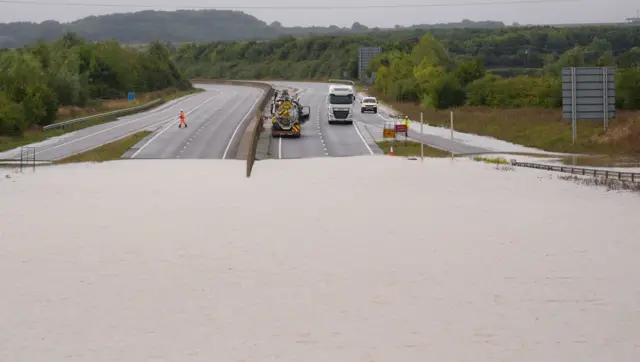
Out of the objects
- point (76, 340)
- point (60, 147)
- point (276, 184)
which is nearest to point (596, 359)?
point (76, 340)

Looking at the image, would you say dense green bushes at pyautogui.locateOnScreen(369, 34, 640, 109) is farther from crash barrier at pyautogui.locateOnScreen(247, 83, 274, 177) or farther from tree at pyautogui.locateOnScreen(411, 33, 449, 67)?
Answer: crash barrier at pyautogui.locateOnScreen(247, 83, 274, 177)

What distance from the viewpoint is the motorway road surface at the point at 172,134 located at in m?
59.2

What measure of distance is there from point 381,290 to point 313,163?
30734 mm

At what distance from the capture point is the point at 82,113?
300 ft

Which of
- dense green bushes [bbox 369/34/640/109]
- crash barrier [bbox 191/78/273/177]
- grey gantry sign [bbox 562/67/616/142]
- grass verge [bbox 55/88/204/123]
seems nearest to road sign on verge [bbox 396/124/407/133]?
crash barrier [bbox 191/78/273/177]

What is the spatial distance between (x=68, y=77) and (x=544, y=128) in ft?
160

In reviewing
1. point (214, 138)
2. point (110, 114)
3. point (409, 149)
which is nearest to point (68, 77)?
point (110, 114)

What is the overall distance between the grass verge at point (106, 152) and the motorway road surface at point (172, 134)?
2.87 feet

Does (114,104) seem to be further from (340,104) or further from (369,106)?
(340,104)

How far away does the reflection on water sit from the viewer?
163 ft

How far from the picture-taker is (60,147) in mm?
62938

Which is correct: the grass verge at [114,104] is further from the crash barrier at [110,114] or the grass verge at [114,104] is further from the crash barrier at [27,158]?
the crash barrier at [27,158]

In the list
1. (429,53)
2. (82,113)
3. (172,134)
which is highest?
(429,53)

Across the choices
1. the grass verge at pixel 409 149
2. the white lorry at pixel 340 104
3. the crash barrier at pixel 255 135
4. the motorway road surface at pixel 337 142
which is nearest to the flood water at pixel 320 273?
the crash barrier at pixel 255 135
